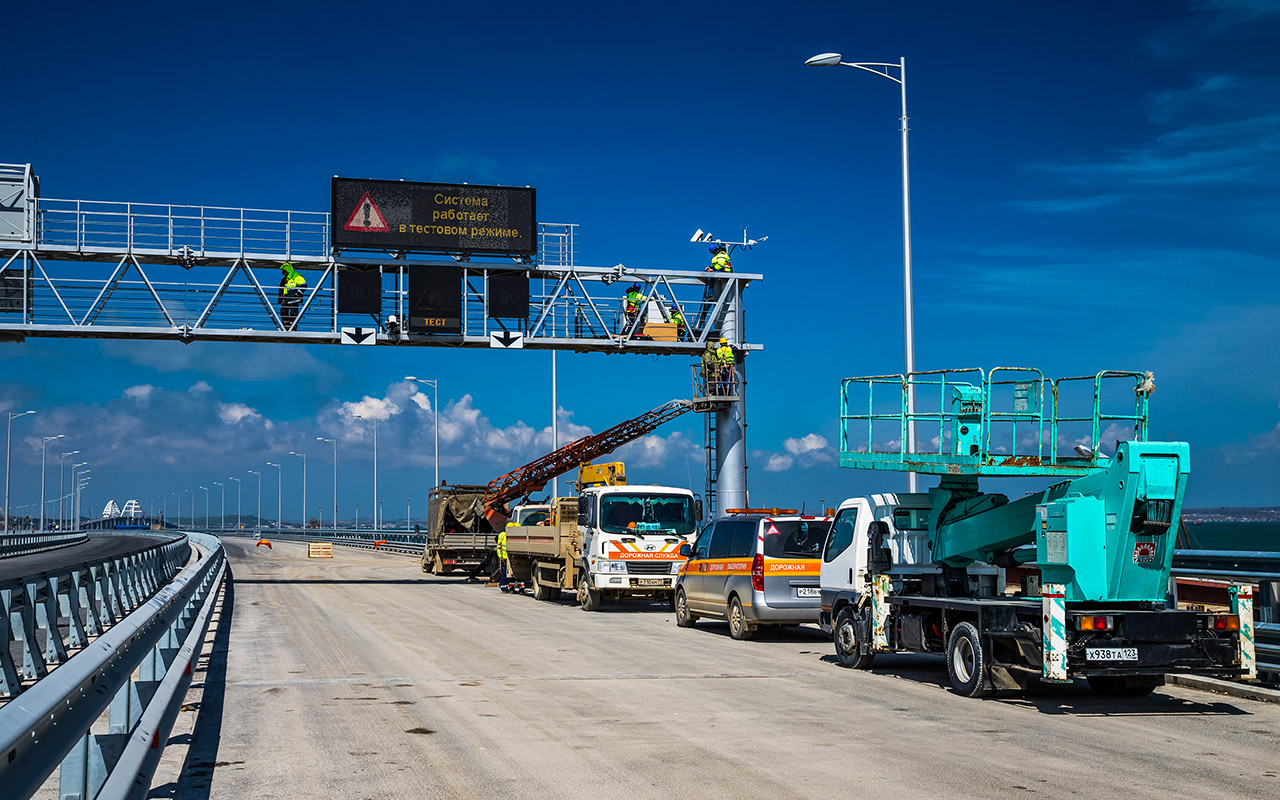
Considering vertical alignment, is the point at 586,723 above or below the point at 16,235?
below

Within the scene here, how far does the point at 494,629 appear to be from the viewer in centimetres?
2000

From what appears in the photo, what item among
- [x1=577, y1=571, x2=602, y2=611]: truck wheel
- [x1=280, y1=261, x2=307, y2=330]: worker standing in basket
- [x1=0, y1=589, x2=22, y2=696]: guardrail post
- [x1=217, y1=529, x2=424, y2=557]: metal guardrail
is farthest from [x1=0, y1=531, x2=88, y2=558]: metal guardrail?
[x1=0, y1=589, x2=22, y2=696]: guardrail post

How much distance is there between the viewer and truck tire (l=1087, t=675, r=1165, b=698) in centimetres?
1184

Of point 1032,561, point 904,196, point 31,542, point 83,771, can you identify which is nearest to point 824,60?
point 904,196

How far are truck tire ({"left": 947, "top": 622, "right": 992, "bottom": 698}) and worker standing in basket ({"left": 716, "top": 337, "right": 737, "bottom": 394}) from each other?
20.8 meters

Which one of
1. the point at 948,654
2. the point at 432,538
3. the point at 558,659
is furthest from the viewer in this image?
the point at 432,538

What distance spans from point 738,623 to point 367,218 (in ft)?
52.6

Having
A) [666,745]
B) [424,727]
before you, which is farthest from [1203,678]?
[424,727]

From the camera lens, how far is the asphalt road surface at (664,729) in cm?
785

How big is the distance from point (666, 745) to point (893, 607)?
510cm

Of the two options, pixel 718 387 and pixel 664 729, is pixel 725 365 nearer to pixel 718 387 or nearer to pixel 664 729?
pixel 718 387

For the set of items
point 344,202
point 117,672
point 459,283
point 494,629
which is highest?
point 344,202

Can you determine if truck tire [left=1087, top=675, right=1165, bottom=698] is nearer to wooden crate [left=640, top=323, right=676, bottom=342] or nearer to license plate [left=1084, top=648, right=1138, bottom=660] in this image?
license plate [left=1084, top=648, right=1138, bottom=660]

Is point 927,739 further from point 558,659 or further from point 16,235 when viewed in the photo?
point 16,235
